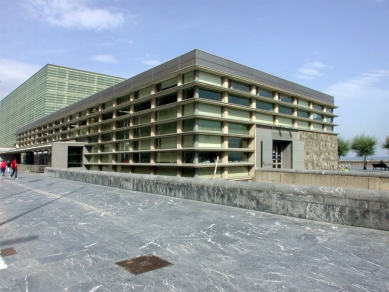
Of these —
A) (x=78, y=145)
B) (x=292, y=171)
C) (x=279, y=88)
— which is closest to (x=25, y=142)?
(x=78, y=145)

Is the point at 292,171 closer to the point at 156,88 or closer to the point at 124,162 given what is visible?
the point at 156,88

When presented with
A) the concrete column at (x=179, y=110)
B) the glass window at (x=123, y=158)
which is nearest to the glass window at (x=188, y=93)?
the concrete column at (x=179, y=110)

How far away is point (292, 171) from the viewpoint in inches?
806

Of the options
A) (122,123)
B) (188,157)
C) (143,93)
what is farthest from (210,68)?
(122,123)

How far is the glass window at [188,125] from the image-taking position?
2226cm

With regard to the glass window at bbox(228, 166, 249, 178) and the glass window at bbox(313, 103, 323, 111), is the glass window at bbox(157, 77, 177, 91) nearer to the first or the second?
the glass window at bbox(228, 166, 249, 178)

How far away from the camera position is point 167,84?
25047 millimetres

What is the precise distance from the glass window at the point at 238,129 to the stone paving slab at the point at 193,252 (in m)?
16.9

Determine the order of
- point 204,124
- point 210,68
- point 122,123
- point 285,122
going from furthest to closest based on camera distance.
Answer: point 122,123 → point 285,122 → point 204,124 → point 210,68

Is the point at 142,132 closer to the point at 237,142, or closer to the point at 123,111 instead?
the point at 123,111

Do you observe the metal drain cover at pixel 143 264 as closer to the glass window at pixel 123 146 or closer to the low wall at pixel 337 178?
the low wall at pixel 337 178

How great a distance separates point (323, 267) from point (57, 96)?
76182mm

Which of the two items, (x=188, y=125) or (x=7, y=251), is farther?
(x=188, y=125)

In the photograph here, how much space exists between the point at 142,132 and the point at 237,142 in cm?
1040
